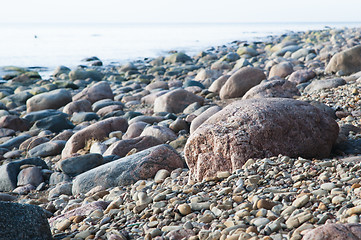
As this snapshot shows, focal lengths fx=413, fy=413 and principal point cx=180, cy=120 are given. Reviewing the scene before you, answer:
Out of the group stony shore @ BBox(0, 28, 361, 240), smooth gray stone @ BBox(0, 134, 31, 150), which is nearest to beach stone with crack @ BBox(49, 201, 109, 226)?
stony shore @ BBox(0, 28, 361, 240)

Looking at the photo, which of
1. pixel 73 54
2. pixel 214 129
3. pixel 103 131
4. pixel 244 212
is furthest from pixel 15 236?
pixel 73 54

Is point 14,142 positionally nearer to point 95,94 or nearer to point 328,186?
point 95,94

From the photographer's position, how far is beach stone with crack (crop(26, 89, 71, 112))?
11.8 meters

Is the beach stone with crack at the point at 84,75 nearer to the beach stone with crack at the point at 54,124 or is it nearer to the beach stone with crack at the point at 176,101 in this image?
the beach stone with crack at the point at 54,124

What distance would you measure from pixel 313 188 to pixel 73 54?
31272 millimetres

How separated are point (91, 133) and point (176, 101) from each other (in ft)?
7.84

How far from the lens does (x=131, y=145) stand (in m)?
6.56

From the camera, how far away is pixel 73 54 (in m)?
32.6

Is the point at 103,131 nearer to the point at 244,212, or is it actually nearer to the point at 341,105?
the point at 341,105

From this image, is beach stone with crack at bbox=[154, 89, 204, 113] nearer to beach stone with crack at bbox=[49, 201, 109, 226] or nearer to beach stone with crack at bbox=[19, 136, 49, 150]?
beach stone with crack at bbox=[19, 136, 49, 150]

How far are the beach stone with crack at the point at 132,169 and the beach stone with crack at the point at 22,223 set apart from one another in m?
1.73

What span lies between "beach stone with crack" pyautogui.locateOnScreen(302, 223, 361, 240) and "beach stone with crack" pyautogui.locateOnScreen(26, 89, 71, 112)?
1043cm

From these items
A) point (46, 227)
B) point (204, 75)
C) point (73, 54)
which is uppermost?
point (46, 227)

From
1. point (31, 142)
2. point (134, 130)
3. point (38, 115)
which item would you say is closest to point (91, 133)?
point (134, 130)
